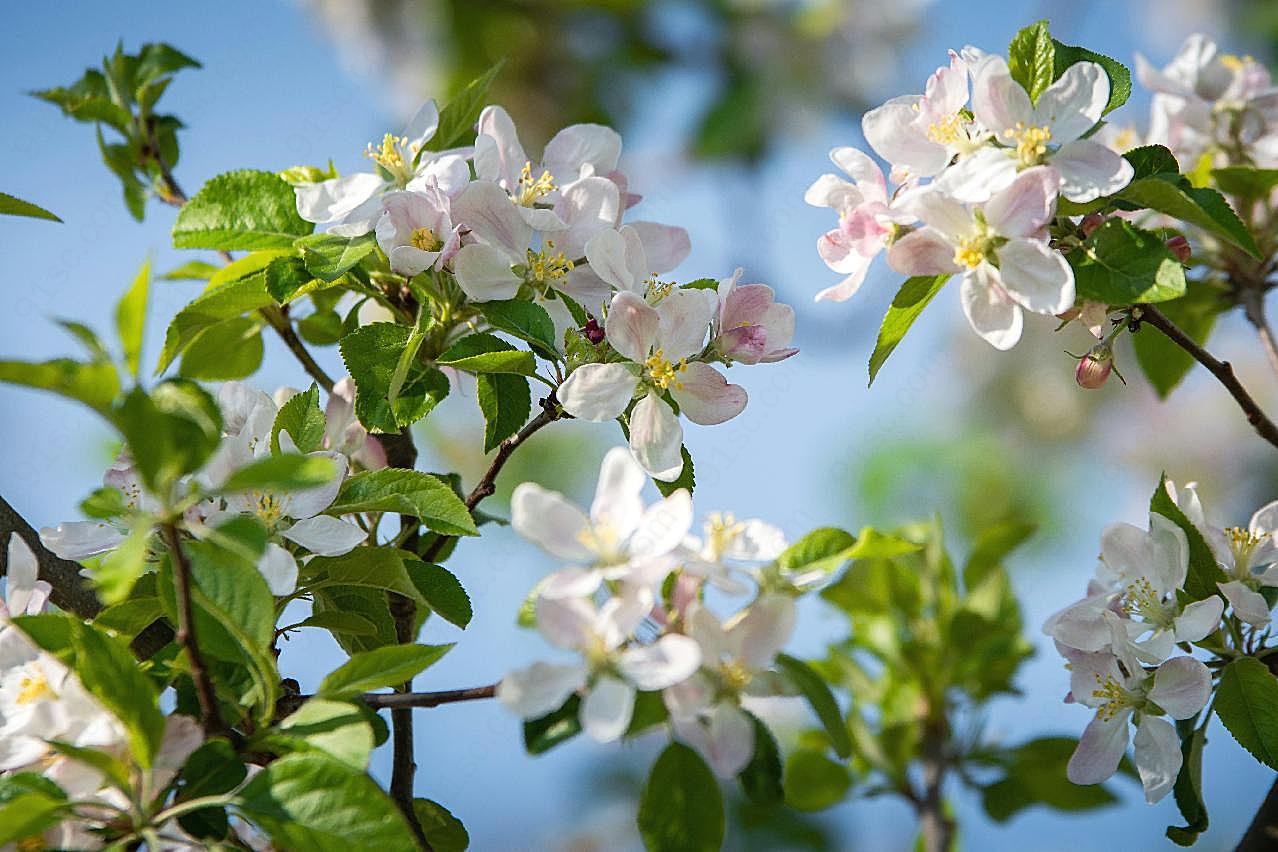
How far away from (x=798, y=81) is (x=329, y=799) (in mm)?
3865

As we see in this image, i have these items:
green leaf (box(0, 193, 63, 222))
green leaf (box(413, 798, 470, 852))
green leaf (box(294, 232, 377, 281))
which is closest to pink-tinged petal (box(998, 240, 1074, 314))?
green leaf (box(294, 232, 377, 281))

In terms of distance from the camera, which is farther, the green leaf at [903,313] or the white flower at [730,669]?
the green leaf at [903,313]

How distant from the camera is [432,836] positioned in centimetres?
90

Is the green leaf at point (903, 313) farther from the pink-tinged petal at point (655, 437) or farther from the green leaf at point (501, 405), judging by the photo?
the green leaf at point (501, 405)

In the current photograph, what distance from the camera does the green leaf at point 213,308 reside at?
2.95 feet

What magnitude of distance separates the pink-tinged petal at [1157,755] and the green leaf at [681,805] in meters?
0.36

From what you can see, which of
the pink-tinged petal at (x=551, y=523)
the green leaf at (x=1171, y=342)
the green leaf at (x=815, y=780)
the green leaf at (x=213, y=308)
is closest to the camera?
the pink-tinged petal at (x=551, y=523)

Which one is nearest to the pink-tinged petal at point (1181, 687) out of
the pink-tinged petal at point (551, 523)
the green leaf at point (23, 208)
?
the pink-tinged petal at point (551, 523)

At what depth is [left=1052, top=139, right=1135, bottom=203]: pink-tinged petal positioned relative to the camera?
0.81 metres

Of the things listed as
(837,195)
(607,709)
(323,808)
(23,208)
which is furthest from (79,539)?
(837,195)

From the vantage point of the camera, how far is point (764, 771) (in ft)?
2.24

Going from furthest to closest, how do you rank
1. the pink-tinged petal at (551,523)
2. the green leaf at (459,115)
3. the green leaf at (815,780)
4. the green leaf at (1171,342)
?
the green leaf at (815,780) → the green leaf at (1171,342) → the green leaf at (459,115) → the pink-tinged petal at (551,523)

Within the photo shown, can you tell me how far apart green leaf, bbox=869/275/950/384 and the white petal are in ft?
0.51

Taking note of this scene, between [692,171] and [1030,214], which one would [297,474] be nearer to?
[1030,214]
